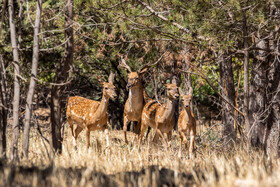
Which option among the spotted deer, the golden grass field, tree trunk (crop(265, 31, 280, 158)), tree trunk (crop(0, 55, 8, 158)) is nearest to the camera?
the golden grass field

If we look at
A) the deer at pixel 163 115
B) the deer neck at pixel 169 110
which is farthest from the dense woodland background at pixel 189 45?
the deer neck at pixel 169 110

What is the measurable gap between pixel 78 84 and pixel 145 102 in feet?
16.1

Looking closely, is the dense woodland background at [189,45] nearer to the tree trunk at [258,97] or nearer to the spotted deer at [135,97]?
the tree trunk at [258,97]

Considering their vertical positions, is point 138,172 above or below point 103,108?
below

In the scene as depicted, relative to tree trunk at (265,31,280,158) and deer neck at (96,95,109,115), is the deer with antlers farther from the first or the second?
tree trunk at (265,31,280,158)

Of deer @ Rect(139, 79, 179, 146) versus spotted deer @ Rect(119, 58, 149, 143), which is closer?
deer @ Rect(139, 79, 179, 146)

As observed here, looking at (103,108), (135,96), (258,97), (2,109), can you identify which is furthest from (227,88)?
(2,109)

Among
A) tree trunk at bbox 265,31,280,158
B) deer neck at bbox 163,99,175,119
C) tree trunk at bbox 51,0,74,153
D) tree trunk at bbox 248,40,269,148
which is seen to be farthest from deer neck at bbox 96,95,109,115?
tree trunk at bbox 265,31,280,158

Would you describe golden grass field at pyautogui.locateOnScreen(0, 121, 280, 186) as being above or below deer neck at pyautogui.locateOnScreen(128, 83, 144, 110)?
below

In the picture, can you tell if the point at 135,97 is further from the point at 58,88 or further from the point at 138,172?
the point at 138,172

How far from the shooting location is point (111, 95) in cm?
843

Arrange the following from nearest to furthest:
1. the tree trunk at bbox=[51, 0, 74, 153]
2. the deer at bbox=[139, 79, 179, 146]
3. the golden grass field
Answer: the golden grass field → the tree trunk at bbox=[51, 0, 74, 153] → the deer at bbox=[139, 79, 179, 146]

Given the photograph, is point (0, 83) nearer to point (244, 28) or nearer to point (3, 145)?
point (3, 145)

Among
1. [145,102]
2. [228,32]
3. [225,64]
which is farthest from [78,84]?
[228,32]
